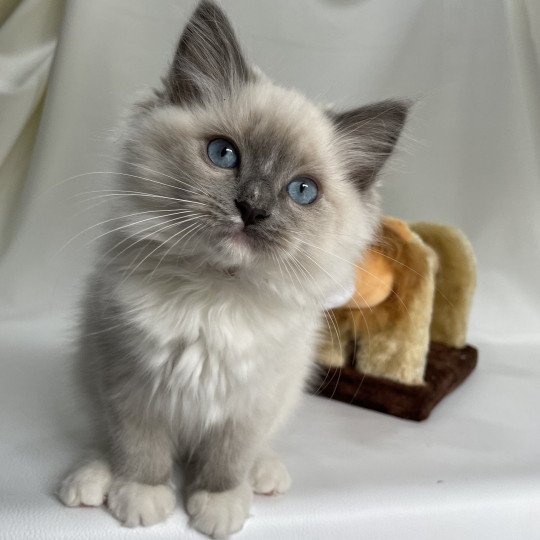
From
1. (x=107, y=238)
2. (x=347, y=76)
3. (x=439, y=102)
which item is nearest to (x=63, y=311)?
(x=107, y=238)

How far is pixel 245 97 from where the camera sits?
4.23ft

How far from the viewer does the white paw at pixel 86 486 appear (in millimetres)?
1264

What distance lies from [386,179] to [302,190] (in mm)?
542

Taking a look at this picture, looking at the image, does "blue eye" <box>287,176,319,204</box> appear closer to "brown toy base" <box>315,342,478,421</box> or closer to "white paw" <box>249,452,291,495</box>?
"white paw" <box>249,452,291,495</box>

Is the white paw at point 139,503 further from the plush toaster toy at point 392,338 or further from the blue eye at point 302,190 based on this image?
the plush toaster toy at point 392,338

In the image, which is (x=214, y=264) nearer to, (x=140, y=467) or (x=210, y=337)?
(x=210, y=337)

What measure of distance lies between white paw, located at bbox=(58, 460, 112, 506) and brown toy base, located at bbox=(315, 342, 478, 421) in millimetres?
765

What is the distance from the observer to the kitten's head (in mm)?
1143

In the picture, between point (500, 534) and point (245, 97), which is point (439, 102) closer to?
point (245, 97)

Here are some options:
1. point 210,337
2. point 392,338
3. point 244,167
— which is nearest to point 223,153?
point 244,167

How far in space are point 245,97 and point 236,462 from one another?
0.70 meters

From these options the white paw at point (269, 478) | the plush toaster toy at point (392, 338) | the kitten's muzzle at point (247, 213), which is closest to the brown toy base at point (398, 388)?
the plush toaster toy at point (392, 338)

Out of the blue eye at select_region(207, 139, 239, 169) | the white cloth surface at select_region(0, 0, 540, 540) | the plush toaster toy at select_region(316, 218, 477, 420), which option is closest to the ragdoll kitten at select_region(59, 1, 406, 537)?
the blue eye at select_region(207, 139, 239, 169)

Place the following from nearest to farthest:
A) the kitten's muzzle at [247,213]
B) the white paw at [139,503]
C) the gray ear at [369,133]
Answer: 1. the kitten's muzzle at [247,213]
2. the white paw at [139,503]
3. the gray ear at [369,133]
